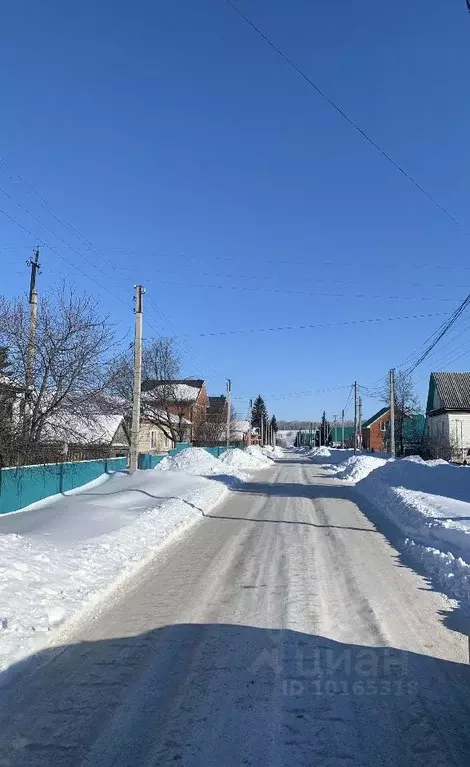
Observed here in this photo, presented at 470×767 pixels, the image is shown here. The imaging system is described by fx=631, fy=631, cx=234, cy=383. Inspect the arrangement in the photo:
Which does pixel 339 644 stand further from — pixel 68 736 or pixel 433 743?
pixel 68 736

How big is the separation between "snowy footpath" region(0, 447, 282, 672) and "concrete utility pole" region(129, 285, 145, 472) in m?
2.29

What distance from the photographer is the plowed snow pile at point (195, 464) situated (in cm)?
3607

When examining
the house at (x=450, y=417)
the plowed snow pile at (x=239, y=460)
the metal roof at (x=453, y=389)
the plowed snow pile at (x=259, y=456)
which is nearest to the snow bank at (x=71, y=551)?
the plowed snow pile at (x=239, y=460)

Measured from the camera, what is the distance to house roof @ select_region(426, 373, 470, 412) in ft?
186

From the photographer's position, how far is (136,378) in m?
27.2

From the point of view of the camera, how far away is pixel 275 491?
1049 inches

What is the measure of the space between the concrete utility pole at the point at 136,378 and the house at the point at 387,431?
44.6m

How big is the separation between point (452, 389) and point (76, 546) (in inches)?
2086

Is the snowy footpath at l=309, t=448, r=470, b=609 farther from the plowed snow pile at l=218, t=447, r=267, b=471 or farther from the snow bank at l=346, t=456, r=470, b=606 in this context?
the plowed snow pile at l=218, t=447, r=267, b=471

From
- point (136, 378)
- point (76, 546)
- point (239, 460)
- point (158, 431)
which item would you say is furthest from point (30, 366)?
point (158, 431)

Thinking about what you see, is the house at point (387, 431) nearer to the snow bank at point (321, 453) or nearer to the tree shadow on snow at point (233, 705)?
the snow bank at point (321, 453)

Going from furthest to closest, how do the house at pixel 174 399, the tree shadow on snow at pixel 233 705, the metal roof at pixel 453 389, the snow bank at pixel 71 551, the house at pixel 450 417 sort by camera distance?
the house at pixel 174 399 < the metal roof at pixel 453 389 < the house at pixel 450 417 < the snow bank at pixel 71 551 < the tree shadow on snow at pixel 233 705

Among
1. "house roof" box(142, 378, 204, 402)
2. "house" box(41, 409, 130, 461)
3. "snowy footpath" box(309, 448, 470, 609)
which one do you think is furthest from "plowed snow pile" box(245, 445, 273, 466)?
"house" box(41, 409, 130, 461)

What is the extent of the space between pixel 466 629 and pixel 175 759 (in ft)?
12.8
